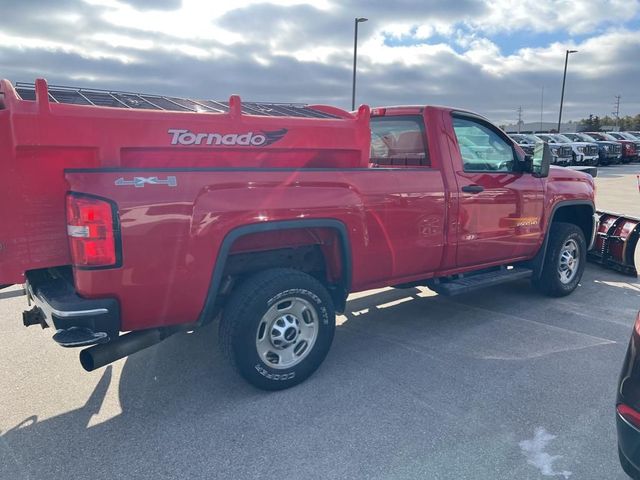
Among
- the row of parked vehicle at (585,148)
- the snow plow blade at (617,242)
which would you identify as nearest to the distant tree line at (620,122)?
the row of parked vehicle at (585,148)

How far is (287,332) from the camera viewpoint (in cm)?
338

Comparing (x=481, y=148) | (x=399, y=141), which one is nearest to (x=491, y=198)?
(x=481, y=148)

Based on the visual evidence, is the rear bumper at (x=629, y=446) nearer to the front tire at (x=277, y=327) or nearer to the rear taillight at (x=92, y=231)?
the front tire at (x=277, y=327)

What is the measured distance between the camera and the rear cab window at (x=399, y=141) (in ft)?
14.1

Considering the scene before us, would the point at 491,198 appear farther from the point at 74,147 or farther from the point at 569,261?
the point at 74,147

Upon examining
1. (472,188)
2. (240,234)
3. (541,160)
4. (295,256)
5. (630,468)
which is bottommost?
(630,468)

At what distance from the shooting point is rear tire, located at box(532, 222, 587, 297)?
530 cm

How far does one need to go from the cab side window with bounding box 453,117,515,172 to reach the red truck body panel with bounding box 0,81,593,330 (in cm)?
62

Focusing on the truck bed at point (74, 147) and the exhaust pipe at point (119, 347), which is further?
the exhaust pipe at point (119, 347)

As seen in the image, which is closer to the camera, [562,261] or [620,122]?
[562,261]

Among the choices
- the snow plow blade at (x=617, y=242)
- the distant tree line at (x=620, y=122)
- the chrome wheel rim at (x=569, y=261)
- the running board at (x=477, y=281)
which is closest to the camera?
the running board at (x=477, y=281)

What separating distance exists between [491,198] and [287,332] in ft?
7.77

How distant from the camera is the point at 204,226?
288cm

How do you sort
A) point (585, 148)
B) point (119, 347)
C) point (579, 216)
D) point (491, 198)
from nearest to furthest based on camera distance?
1. point (119, 347)
2. point (491, 198)
3. point (579, 216)
4. point (585, 148)
